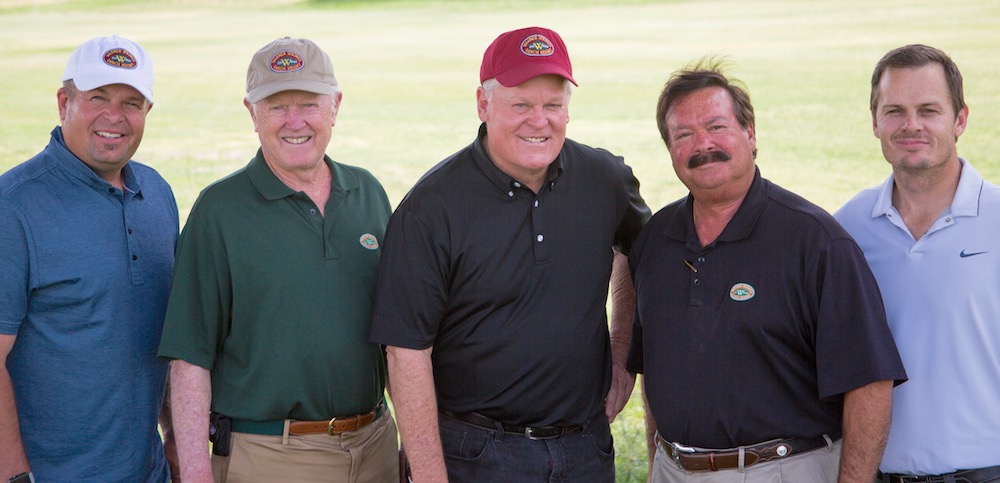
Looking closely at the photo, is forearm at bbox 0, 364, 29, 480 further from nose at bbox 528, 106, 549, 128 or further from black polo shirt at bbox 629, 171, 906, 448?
black polo shirt at bbox 629, 171, 906, 448

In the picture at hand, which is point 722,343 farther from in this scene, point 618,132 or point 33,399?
point 618,132

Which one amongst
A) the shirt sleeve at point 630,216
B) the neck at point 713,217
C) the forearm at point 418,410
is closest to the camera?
the forearm at point 418,410

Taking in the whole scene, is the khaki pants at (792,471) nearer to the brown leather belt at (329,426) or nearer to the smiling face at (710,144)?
the smiling face at (710,144)

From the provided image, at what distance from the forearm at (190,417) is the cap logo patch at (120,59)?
3.62 feet

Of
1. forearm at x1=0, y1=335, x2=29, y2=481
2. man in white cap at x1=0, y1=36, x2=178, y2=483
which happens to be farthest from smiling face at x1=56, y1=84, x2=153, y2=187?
forearm at x1=0, y1=335, x2=29, y2=481

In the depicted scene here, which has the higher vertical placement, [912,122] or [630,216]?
[912,122]

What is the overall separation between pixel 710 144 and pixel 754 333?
690mm

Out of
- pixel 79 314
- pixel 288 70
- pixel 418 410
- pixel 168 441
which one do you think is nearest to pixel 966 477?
pixel 418 410

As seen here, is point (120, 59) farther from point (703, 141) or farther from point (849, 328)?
point (849, 328)

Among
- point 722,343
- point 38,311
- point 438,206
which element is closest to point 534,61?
point 438,206

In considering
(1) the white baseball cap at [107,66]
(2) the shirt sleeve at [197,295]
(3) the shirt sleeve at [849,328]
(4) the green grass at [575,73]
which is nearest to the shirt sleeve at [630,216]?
(3) the shirt sleeve at [849,328]

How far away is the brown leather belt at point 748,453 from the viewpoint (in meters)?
3.66

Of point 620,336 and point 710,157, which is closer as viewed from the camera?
point 710,157

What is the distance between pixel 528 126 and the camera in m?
3.81
